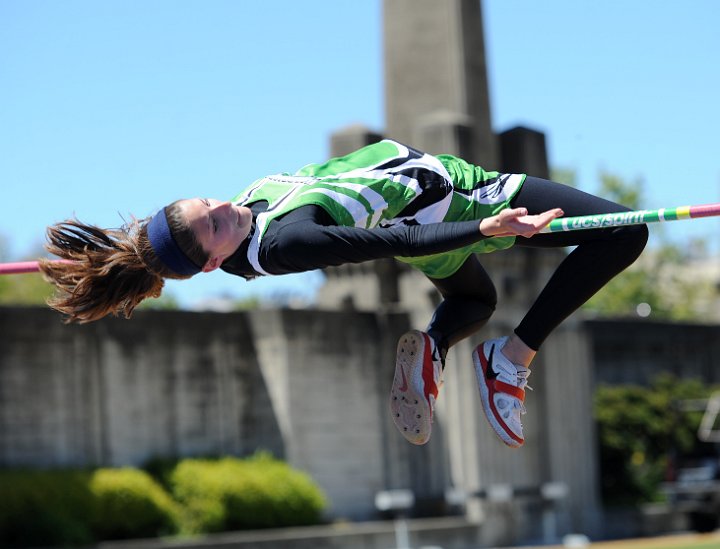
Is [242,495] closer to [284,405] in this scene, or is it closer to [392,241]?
[284,405]

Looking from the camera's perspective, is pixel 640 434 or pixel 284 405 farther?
pixel 640 434

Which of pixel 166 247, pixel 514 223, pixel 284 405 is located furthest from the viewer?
pixel 284 405

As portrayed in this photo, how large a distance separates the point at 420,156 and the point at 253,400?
1191 cm

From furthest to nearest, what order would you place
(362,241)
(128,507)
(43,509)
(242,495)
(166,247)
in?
(242,495), (128,507), (43,509), (166,247), (362,241)

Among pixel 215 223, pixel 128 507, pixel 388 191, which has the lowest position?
pixel 128 507

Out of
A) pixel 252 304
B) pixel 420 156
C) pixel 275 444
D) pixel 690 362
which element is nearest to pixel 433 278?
pixel 420 156

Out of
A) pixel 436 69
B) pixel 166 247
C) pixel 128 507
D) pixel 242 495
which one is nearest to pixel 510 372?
pixel 166 247

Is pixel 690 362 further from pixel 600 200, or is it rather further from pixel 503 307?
pixel 600 200

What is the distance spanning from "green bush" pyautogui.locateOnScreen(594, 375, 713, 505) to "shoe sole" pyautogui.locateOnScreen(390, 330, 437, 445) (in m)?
16.0

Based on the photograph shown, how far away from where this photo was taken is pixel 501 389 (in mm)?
6230

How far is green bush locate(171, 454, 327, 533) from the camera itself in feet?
52.2

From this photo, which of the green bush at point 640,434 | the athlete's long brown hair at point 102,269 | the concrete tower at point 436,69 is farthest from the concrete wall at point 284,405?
the athlete's long brown hair at point 102,269

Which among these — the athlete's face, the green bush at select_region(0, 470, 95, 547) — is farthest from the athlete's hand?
the green bush at select_region(0, 470, 95, 547)

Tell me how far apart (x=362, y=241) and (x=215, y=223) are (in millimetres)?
644
